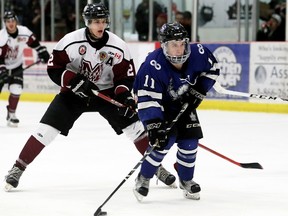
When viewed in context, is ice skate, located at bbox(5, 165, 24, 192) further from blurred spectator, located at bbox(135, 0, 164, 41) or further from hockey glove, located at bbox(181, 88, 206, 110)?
blurred spectator, located at bbox(135, 0, 164, 41)

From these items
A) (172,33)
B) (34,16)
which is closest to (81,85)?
(172,33)

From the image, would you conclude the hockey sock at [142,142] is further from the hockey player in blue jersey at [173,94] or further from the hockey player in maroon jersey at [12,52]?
the hockey player in maroon jersey at [12,52]

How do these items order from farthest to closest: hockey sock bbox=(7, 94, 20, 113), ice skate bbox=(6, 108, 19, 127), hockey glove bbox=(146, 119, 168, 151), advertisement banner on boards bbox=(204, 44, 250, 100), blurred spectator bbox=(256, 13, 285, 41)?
1. blurred spectator bbox=(256, 13, 285, 41)
2. advertisement banner on boards bbox=(204, 44, 250, 100)
3. hockey sock bbox=(7, 94, 20, 113)
4. ice skate bbox=(6, 108, 19, 127)
5. hockey glove bbox=(146, 119, 168, 151)

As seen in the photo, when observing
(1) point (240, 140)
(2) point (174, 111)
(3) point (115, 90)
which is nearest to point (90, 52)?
(3) point (115, 90)

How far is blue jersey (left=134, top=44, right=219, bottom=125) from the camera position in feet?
13.5

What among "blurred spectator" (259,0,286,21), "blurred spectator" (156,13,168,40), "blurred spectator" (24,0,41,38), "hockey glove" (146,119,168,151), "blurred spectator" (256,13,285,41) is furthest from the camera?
"blurred spectator" (24,0,41,38)

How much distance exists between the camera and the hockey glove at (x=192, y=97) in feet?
14.0

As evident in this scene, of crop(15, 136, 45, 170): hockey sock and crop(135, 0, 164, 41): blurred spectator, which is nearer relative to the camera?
crop(15, 136, 45, 170): hockey sock

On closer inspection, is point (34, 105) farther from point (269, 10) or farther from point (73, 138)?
point (73, 138)

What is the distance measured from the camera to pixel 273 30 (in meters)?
10.4

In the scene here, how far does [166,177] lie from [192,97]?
593 mm

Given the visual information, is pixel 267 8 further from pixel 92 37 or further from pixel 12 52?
pixel 92 37

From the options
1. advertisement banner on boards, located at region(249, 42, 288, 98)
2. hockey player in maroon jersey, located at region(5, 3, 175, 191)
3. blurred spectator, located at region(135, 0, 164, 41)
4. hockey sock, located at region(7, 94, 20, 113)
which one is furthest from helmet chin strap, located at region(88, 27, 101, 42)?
blurred spectator, located at region(135, 0, 164, 41)

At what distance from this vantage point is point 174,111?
432cm
